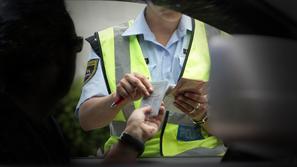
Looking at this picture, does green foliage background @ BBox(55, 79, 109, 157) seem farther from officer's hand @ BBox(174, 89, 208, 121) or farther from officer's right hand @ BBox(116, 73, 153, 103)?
officer's hand @ BBox(174, 89, 208, 121)

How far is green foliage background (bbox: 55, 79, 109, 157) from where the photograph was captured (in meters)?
1.50

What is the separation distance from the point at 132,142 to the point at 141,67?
0.74ft

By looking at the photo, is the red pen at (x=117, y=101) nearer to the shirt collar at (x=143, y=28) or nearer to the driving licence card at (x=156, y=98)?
the driving licence card at (x=156, y=98)

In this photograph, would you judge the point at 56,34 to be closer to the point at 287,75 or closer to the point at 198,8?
the point at 198,8

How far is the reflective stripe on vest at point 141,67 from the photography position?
153cm

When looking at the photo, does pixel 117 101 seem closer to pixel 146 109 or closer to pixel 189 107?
pixel 146 109

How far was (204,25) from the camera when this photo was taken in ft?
4.85

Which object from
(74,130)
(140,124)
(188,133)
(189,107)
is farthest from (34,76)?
(188,133)

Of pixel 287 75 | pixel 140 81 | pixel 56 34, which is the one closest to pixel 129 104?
pixel 140 81

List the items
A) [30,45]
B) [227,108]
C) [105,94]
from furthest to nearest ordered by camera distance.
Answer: [105,94] → [30,45] → [227,108]

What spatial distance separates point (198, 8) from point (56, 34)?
39cm

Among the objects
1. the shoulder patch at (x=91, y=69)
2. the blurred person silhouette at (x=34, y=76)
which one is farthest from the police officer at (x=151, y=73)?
the blurred person silhouette at (x=34, y=76)

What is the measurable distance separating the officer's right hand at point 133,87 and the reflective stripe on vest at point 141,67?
0.03 meters

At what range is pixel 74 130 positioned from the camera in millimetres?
1559
